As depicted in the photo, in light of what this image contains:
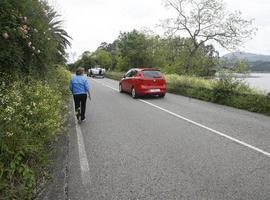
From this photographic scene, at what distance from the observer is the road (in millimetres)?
4648

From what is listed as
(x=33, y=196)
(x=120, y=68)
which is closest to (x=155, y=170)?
(x=33, y=196)

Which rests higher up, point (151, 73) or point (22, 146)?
point (151, 73)

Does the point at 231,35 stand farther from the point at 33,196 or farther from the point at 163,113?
the point at 33,196

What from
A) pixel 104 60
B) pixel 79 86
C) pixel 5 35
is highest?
pixel 5 35

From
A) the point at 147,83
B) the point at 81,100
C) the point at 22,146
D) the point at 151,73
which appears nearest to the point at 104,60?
the point at 151,73

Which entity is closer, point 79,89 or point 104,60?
point 79,89

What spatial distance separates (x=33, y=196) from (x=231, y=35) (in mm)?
30627

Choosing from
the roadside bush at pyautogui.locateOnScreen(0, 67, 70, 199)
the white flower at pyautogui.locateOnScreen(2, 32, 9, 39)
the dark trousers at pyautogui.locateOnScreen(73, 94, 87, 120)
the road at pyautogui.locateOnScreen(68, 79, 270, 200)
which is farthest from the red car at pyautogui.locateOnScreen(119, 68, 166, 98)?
the roadside bush at pyautogui.locateOnScreen(0, 67, 70, 199)

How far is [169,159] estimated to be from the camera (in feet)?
20.2

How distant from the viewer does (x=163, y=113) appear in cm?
1220

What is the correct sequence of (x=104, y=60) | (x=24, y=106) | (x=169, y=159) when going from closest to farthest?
(x=169, y=159), (x=24, y=106), (x=104, y=60)

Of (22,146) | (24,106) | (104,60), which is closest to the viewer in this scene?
(22,146)

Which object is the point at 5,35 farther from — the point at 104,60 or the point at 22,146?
the point at 104,60

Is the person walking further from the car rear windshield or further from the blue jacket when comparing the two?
the car rear windshield
